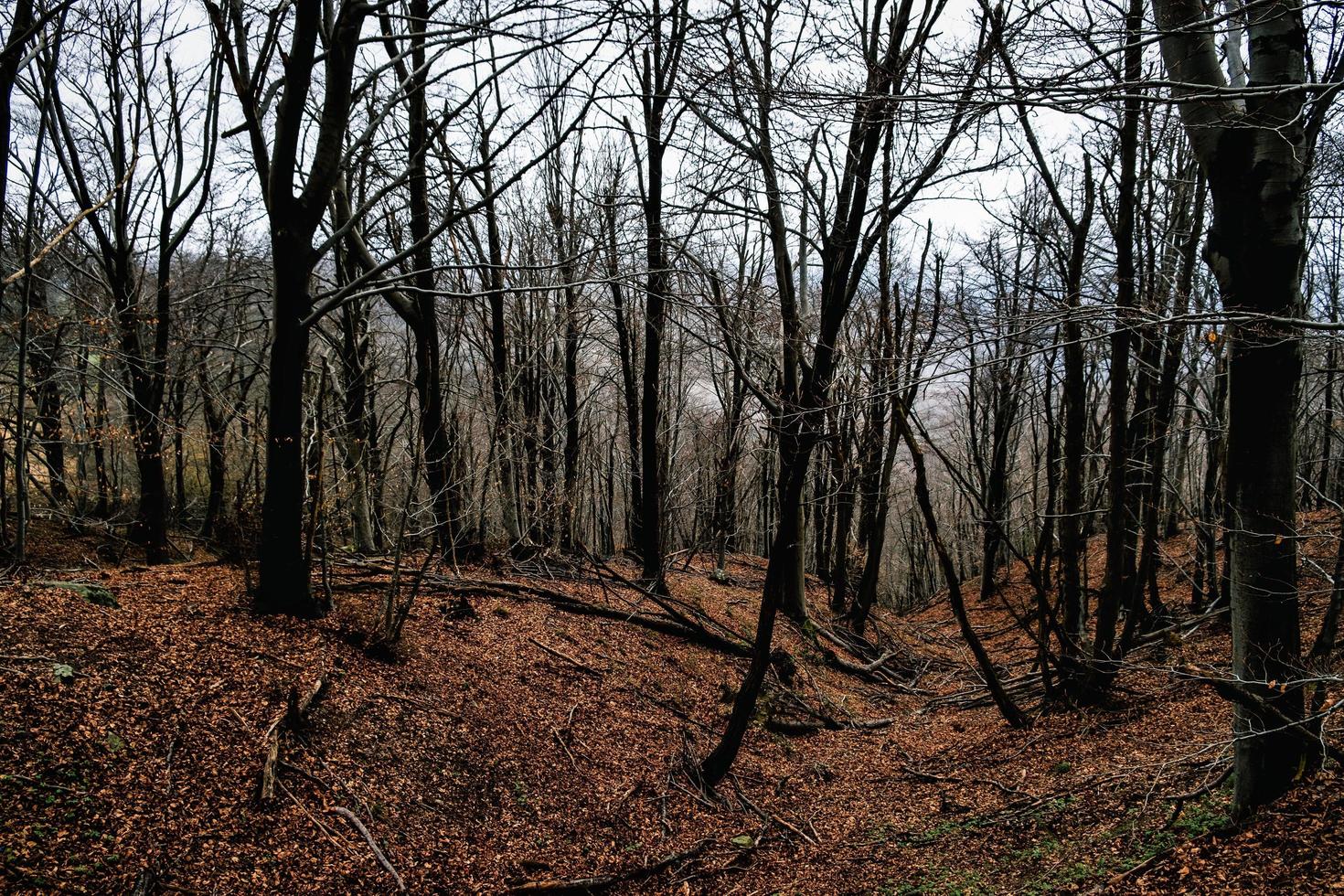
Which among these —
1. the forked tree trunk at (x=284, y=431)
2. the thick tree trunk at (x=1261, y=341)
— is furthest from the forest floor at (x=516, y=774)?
the forked tree trunk at (x=284, y=431)

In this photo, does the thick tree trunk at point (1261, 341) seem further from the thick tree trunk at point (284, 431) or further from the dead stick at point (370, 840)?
the thick tree trunk at point (284, 431)

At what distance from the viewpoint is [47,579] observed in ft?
19.2

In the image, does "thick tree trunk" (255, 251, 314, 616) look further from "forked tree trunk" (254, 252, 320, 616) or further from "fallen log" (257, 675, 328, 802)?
"fallen log" (257, 675, 328, 802)

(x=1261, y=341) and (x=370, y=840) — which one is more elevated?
(x=1261, y=341)

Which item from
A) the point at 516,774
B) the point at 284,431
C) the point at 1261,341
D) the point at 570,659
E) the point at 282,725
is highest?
the point at 1261,341

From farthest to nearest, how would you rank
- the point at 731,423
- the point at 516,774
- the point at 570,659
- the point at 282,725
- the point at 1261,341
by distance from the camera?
the point at 731,423 → the point at 570,659 → the point at 516,774 → the point at 282,725 → the point at 1261,341

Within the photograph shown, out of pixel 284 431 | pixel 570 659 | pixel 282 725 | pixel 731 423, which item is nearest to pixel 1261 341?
pixel 282 725

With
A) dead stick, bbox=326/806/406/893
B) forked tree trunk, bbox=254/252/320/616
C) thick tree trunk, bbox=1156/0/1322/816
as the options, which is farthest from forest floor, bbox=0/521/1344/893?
forked tree trunk, bbox=254/252/320/616

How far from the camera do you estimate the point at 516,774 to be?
19.7ft

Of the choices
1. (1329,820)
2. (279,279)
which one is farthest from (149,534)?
(1329,820)

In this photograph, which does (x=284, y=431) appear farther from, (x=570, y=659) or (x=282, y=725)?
(x=570, y=659)

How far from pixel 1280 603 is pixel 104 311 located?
14.1 metres

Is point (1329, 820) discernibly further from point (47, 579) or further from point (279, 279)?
point (47, 579)

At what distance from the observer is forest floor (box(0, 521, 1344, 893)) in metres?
3.91
